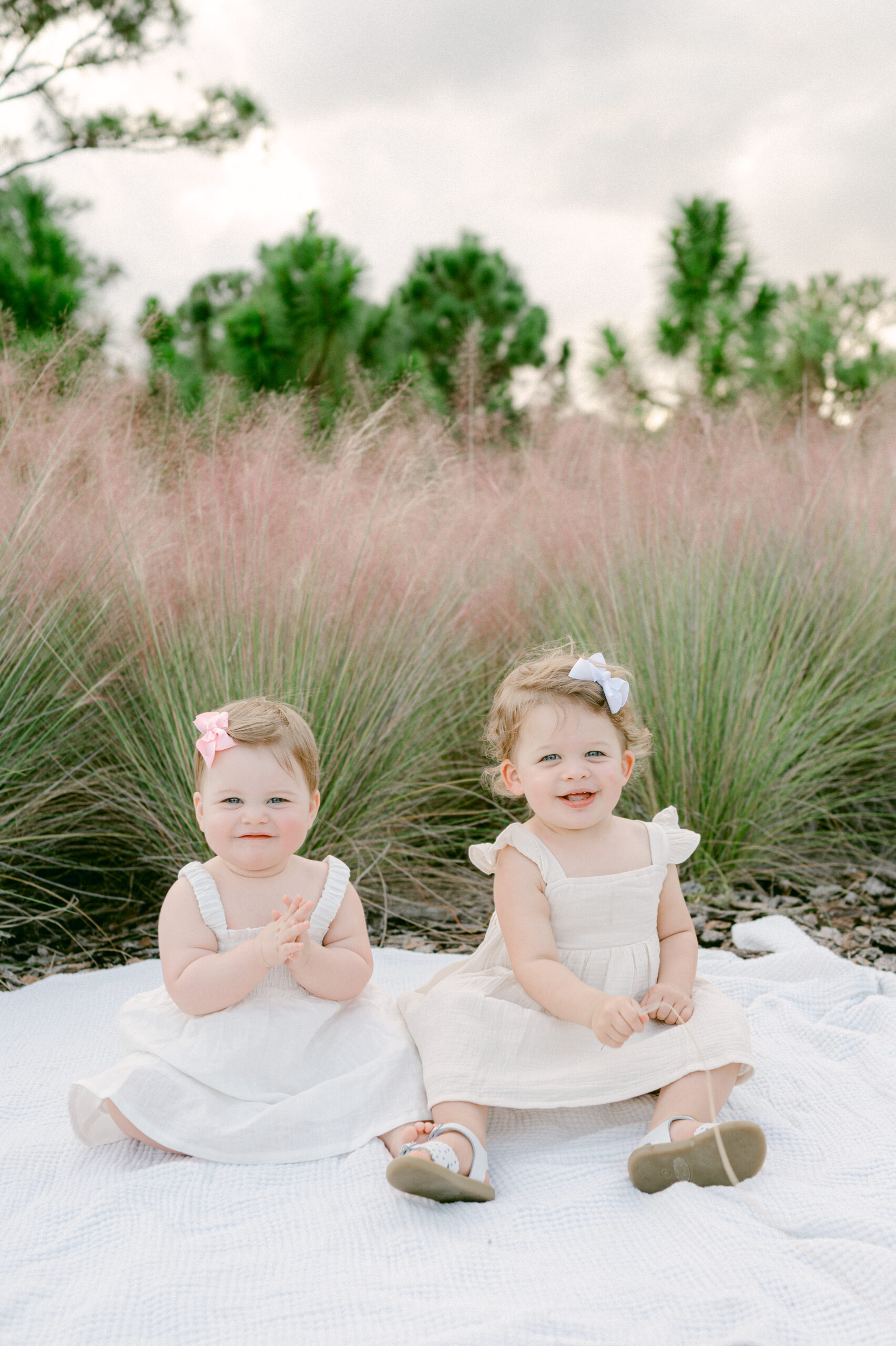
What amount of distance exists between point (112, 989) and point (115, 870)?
60 centimetres

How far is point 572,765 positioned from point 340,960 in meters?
0.46

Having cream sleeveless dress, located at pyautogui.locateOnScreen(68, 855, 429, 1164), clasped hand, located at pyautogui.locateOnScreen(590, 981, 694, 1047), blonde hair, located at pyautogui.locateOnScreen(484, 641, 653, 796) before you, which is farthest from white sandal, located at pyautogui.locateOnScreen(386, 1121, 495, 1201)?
blonde hair, located at pyautogui.locateOnScreen(484, 641, 653, 796)

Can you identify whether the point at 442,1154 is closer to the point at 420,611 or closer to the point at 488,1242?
the point at 488,1242

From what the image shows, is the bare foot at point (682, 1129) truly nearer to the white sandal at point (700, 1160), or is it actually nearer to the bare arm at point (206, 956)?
the white sandal at point (700, 1160)

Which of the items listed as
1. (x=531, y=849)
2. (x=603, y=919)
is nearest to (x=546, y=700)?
(x=531, y=849)

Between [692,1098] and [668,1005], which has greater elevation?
[668,1005]

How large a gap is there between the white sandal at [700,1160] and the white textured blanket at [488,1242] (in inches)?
0.9

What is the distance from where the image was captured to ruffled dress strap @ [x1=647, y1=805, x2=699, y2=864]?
1720mm

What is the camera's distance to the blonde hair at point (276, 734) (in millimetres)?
1590

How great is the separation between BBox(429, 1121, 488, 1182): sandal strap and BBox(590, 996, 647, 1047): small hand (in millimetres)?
240

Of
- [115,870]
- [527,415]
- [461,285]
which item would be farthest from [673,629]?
[461,285]

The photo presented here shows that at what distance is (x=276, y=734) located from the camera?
5.22ft

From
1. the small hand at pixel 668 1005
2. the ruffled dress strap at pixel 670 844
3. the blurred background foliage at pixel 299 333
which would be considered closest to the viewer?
the small hand at pixel 668 1005

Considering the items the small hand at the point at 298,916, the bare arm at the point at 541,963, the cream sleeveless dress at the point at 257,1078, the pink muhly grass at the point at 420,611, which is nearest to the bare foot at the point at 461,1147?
the cream sleeveless dress at the point at 257,1078
